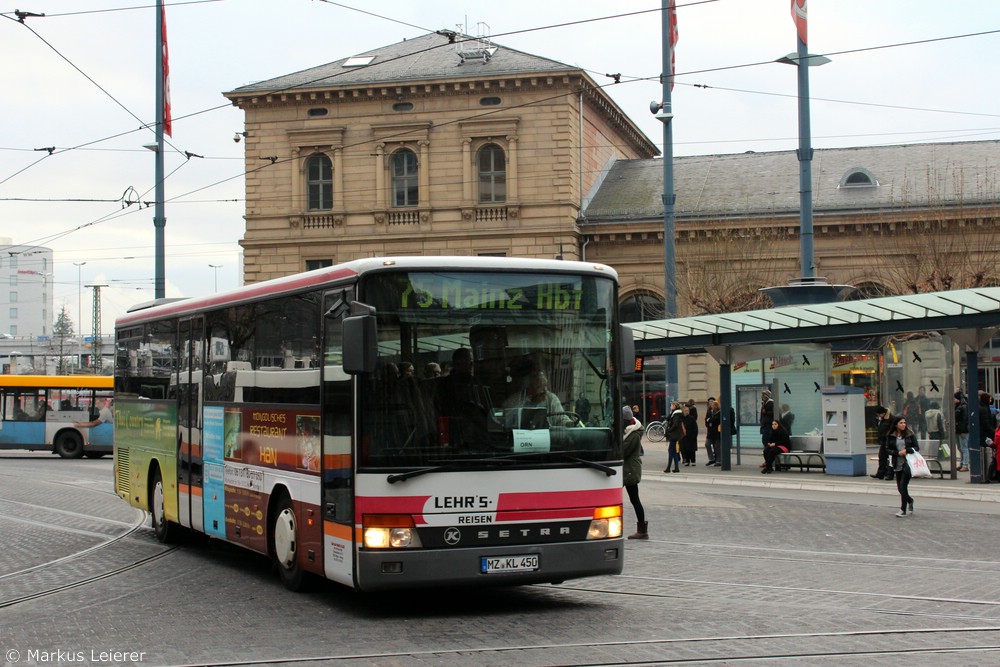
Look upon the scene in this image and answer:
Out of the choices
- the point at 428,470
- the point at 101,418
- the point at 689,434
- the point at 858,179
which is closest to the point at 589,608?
the point at 428,470

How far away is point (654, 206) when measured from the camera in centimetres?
5078

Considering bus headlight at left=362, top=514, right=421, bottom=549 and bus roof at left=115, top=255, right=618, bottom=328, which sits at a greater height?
bus roof at left=115, top=255, right=618, bottom=328

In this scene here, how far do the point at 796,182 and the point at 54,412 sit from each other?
28707 millimetres

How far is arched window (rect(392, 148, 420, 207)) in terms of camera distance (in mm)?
50844

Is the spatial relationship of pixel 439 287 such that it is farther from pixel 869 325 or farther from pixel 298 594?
pixel 869 325

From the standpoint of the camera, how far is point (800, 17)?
89.1 feet

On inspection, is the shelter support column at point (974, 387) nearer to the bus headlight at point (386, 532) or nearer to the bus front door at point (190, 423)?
the bus front door at point (190, 423)

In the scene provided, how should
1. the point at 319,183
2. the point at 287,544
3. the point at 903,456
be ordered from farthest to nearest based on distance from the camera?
the point at 319,183 → the point at 903,456 → the point at 287,544

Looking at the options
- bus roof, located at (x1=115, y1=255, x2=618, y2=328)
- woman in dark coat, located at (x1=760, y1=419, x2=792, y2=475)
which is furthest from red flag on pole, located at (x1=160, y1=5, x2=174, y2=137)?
bus roof, located at (x1=115, y1=255, x2=618, y2=328)

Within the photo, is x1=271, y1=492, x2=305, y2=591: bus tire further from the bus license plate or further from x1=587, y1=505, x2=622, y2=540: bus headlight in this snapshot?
x1=587, y1=505, x2=622, y2=540: bus headlight

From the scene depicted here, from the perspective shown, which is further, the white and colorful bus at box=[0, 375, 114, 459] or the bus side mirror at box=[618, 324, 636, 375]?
the white and colorful bus at box=[0, 375, 114, 459]

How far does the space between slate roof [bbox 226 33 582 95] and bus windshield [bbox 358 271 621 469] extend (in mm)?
38768

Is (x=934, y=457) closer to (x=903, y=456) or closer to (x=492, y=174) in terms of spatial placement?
(x=903, y=456)

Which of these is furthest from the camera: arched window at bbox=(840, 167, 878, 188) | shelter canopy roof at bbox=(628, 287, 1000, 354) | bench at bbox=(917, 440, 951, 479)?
arched window at bbox=(840, 167, 878, 188)
